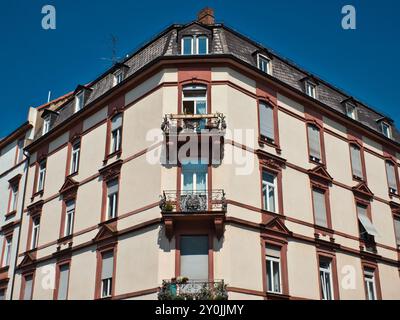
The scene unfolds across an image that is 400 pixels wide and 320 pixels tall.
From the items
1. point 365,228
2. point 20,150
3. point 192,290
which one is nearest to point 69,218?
point 20,150

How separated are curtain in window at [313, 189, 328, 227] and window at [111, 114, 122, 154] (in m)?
8.95

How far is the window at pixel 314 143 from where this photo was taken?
23.2 m

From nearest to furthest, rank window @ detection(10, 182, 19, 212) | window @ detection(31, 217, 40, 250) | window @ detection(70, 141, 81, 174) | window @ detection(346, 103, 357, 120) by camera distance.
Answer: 1. window @ detection(70, 141, 81, 174)
2. window @ detection(31, 217, 40, 250)
3. window @ detection(346, 103, 357, 120)
4. window @ detection(10, 182, 19, 212)

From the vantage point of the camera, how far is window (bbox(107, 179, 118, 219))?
21312 millimetres

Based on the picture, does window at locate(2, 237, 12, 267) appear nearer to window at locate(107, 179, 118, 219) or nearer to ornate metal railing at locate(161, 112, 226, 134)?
window at locate(107, 179, 118, 219)

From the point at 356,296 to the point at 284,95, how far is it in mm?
9341

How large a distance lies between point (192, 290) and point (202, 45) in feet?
34.4

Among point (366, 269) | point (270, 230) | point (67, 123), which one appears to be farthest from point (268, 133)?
point (67, 123)

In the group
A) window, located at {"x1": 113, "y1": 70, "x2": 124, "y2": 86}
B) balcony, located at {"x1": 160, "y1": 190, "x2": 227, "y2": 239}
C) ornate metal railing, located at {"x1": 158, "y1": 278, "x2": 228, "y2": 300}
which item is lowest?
ornate metal railing, located at {"x1": 158, "y1": 278, "x2": 228, "y2": 300}

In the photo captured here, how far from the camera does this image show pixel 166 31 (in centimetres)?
2295

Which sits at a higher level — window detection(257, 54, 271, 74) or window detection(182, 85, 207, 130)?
window detection(257, 54, 271, 74)

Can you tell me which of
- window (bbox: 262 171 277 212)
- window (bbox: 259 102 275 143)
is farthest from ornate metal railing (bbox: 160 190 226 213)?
window (bbox: 259 102 275 143)
